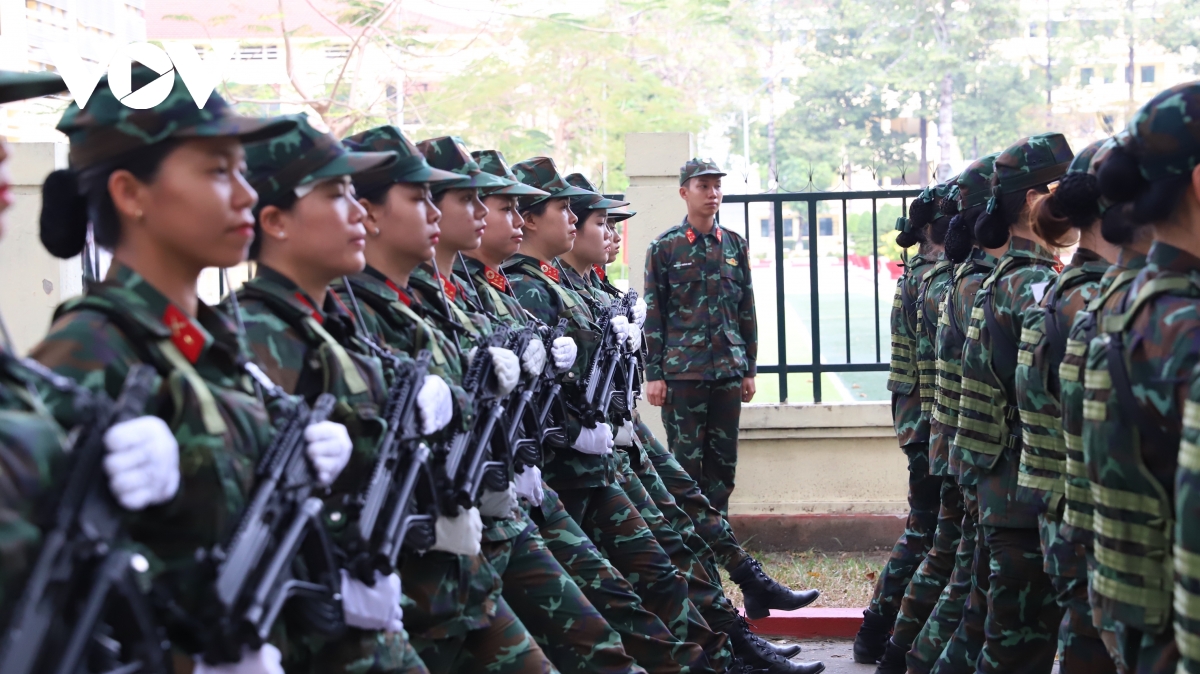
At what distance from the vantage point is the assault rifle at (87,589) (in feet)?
6.23

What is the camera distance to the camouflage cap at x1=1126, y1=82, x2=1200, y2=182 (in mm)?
2812

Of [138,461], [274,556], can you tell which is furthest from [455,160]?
[138,461]

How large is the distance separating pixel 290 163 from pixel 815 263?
620 centimetres

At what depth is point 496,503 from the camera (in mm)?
3998

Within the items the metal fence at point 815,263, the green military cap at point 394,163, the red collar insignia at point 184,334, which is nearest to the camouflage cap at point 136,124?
the red collar insignia at point 184,334

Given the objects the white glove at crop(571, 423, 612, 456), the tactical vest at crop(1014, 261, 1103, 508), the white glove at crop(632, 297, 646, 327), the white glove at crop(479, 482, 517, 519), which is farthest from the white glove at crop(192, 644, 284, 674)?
the white glove at crop(632, 297, 646, 327)

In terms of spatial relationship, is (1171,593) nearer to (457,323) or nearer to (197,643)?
(197,643)

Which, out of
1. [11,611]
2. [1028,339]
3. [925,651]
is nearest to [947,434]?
[925,651]

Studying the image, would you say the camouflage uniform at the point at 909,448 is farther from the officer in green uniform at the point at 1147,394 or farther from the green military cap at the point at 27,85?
the green military cap at the point at 27,85

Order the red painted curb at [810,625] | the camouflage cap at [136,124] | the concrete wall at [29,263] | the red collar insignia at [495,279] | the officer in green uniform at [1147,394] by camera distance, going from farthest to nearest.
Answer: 1. the red painted curb at [810,625]
2. the concrete wall at [29,263]
3. the red collar insignia at [495,279]
4. the officer in green uniform at [1147,394]
5. the camouflage cap at [136,124]

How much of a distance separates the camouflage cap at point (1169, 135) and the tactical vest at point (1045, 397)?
1094 millimetres

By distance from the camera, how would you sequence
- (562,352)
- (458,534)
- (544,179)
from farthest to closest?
(544,179)
(562,352)
(458,534)

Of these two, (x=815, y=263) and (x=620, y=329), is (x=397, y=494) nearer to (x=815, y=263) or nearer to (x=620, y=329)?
(x=620, y=329)

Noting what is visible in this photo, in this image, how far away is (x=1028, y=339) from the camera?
407cm
